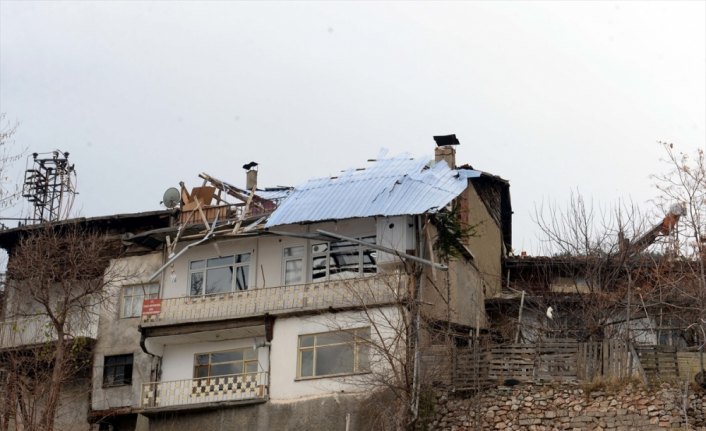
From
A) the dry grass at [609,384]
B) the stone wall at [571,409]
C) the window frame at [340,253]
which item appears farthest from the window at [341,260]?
the dry grass at [609,384]

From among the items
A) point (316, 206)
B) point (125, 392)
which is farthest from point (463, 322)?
point (125, 392)

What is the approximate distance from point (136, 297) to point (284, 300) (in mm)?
5998

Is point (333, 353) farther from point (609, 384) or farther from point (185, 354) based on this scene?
point (609, 384)

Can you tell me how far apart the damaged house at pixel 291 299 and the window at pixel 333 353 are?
0.13 feet

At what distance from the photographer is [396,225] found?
32.5 m

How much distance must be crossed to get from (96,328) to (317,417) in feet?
29.7

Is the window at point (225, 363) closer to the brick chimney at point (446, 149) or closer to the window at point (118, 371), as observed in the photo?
the window at point (118, 371)

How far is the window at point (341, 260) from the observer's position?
3300 cm

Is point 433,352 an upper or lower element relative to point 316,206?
lower

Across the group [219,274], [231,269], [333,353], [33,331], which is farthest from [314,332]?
[33,331]

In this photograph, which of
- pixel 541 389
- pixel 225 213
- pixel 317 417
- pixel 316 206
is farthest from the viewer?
pixel 225 213

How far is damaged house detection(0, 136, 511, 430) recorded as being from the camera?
31.2 metres

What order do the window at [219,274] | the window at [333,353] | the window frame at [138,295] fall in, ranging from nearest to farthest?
the window at [333,353], the window at [219,274], the window frame at [138,295]

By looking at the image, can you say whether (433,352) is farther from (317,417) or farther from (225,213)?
(225,213)
